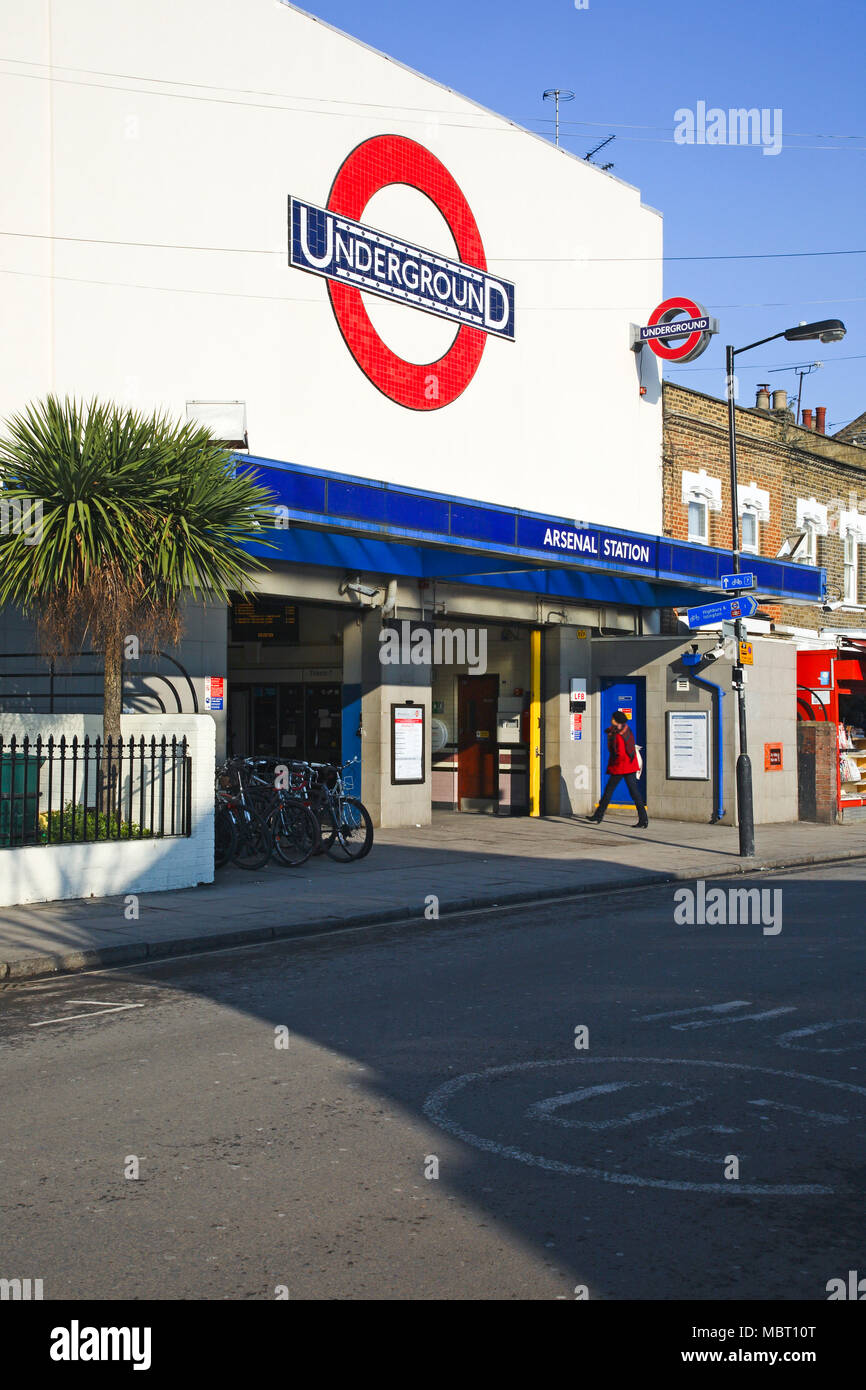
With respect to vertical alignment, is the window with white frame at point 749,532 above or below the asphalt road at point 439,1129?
above

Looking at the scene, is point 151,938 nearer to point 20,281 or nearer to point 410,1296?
point 410,1296

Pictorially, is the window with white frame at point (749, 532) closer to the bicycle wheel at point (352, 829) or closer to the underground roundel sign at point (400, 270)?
the underground roundel sign at point (400, 270)

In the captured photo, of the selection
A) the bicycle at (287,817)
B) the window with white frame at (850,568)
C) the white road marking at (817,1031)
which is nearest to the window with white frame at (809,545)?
the window with white frame at (850,568)

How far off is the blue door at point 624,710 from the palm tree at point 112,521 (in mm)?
12098

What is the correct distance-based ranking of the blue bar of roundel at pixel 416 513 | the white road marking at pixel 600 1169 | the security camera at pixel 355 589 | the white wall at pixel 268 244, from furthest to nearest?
the security camera at pixel 355 589 → the blue bar of roundel at pixel 416 513 → the white wall at pixel 268 244 → the white road marking at pixel 600 1169

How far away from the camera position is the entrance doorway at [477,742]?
2492cm

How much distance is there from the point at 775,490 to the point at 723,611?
11524 millimetres

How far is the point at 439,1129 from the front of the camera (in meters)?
5.84

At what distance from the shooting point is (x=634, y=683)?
24.5 m

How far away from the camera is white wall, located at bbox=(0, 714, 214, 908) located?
1259 cm

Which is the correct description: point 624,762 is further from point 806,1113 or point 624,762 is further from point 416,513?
point 806,1113

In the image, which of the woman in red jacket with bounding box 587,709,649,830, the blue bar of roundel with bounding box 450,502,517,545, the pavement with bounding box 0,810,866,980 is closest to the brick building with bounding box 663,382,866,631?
the woman in red jacket with bounding box 587,709,649,830

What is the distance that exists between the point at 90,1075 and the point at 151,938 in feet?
13.6
